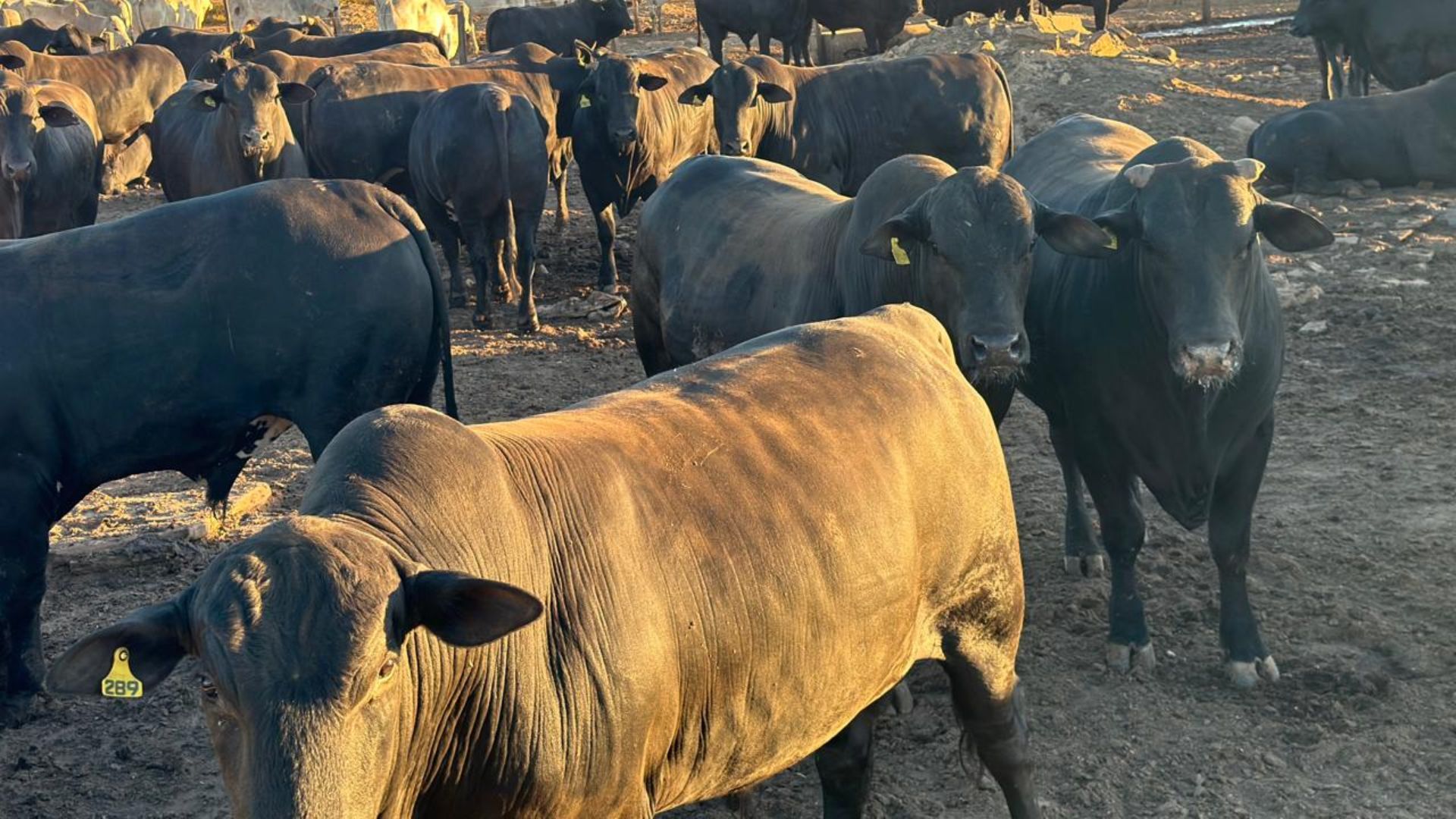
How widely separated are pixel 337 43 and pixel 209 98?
8.67 metres

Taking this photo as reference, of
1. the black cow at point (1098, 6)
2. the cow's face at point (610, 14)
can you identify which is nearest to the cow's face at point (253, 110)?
the cow's face at point (610, 14)

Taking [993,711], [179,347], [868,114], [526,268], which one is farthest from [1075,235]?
[868,114]

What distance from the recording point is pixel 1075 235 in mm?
5879

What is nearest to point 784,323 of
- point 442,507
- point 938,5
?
point 442,507

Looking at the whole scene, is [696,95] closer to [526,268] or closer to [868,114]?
[868,114]

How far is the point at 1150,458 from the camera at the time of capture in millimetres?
6051

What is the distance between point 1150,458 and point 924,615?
2337mm

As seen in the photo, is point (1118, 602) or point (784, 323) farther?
point (784, 323)

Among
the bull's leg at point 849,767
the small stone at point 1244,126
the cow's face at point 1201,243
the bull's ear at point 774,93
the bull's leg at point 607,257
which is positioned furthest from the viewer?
the small stone at point 1244,126

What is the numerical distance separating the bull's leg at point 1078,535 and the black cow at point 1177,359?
555 mm

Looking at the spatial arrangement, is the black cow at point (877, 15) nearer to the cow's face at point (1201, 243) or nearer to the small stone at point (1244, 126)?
the small stone at point (1244, 126)

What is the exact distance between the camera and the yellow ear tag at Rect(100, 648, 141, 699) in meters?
2.80

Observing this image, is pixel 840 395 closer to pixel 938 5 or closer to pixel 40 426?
pixel 40 426

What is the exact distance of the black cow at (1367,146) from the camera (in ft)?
43.9
